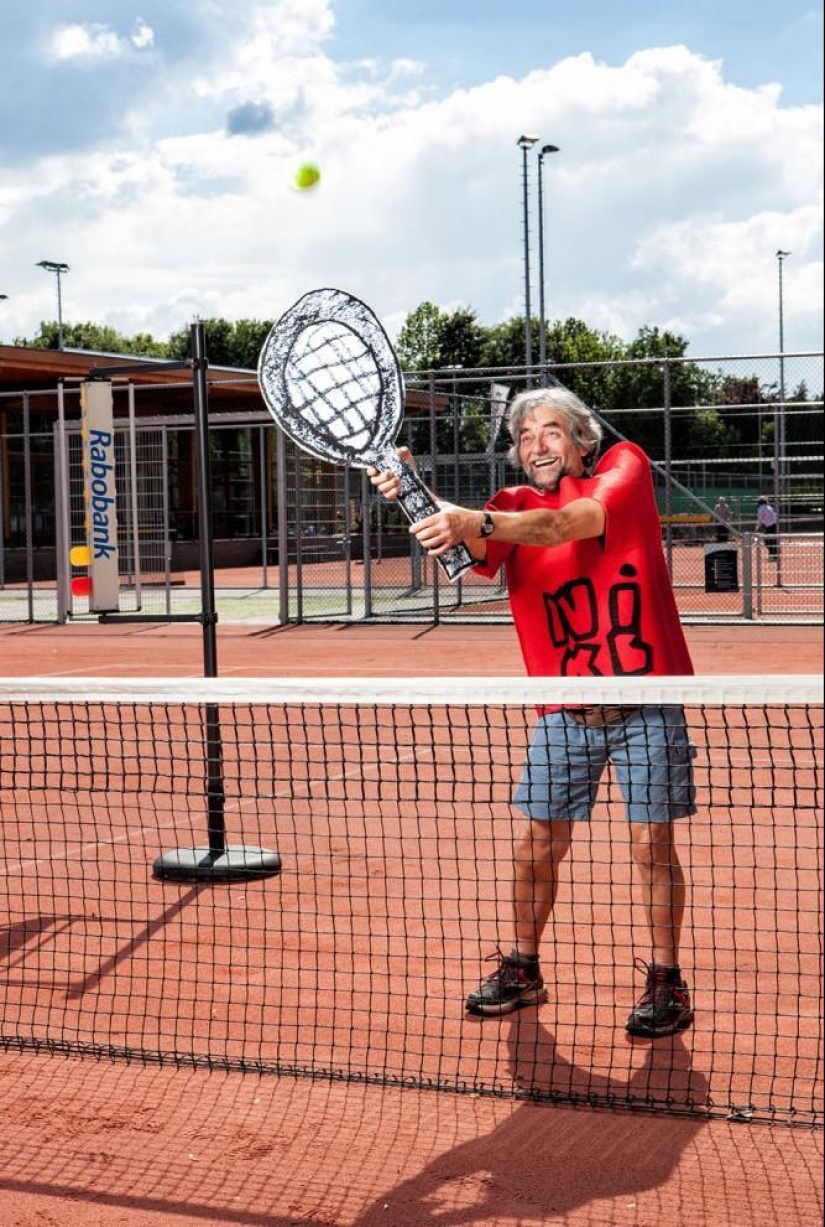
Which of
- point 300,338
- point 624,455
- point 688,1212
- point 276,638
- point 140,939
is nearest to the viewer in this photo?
point 688,1212

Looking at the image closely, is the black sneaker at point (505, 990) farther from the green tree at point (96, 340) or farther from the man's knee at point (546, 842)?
the green tree at point (96, 340)

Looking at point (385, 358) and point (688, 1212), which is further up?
point (385, 358)

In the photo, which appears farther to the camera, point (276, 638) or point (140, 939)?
point (276, 638)

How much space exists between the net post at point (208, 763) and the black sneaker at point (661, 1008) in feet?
6.98

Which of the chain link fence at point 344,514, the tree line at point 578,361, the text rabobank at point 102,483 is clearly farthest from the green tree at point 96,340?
the text rabobank at point 102,483

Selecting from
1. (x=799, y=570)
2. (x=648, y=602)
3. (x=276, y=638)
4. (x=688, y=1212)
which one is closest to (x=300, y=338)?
(x=648, y=602)

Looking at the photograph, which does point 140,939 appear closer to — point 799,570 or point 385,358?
point 385,358

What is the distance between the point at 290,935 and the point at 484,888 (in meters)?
1.04

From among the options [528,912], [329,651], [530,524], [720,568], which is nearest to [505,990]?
[528,912]

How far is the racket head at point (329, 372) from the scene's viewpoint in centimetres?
432

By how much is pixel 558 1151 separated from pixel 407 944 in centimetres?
166

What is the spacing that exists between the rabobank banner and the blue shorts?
8097 millimetres

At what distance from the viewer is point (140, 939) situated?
566 centimetres

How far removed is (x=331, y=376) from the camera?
441 centimetres
